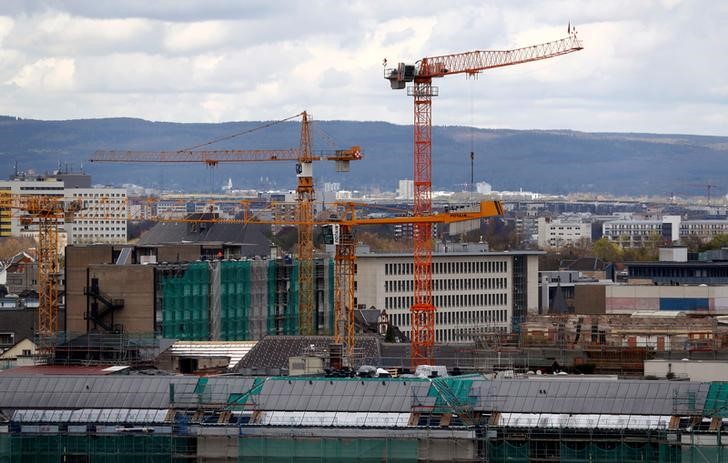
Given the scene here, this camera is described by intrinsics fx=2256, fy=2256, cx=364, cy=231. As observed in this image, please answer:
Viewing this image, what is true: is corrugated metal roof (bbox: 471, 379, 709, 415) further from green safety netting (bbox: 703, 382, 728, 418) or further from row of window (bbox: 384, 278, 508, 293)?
row of window (bbox: 384, 278, 508, 293)

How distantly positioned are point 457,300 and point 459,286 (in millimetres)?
1757

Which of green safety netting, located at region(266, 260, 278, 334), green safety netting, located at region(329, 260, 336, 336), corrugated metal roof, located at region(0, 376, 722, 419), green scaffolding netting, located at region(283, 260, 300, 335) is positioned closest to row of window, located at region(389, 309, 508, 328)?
green safety netting, located at region(329, 260, 336, 336)

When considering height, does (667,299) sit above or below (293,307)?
above

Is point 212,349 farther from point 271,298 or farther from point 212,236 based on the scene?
point 212,236

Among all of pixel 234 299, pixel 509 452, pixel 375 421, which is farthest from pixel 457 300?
pixel 509 452

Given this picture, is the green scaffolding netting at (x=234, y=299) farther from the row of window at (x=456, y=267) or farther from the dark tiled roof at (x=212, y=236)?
the row of window at (x=456, y=267)

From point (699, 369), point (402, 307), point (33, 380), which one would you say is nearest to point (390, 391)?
point (33, 380)

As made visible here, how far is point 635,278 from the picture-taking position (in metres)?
150

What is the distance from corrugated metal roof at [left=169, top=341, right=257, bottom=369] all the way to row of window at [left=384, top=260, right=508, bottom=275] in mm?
64458

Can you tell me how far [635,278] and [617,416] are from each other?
9829 cm

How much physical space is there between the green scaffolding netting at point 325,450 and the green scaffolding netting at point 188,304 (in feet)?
158

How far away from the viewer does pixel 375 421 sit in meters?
53.4

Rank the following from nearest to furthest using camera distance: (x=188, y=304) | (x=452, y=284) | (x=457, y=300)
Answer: (x=188, y=304) → (x=457, y=300) → (x=452, y=284)

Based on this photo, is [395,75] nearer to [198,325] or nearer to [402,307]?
[198,325]
